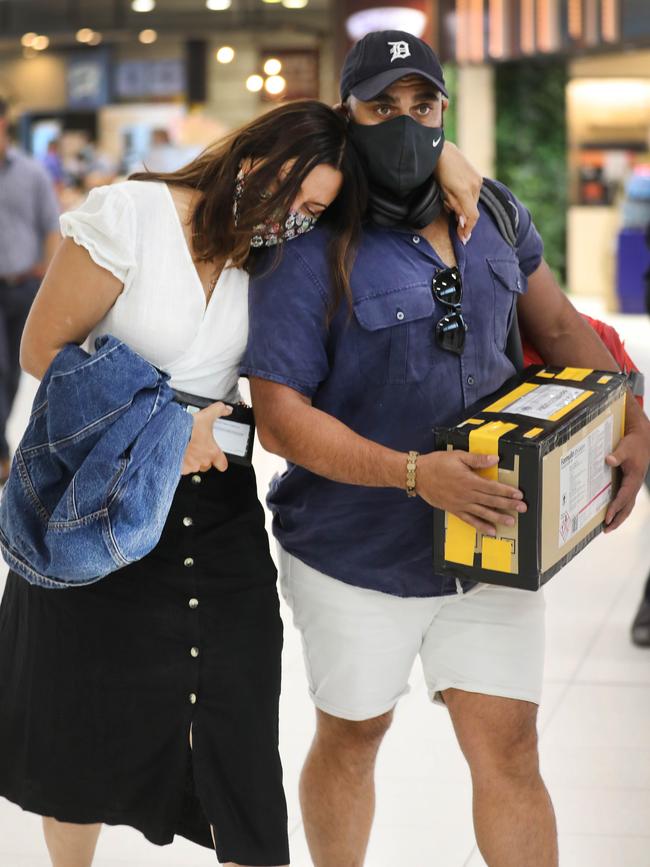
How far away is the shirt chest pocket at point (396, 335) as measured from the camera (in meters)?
1.97

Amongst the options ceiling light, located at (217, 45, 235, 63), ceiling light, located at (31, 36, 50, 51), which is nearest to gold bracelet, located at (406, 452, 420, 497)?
ceiling light, located at (217, 45, 235, 63)

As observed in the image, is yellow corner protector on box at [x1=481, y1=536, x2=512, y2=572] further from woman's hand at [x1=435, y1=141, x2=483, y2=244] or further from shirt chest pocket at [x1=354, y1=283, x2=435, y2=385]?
woman's hand at [x1=435, y1=141, x2=483, y2=244]

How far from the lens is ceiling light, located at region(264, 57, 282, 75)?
19.3 meters

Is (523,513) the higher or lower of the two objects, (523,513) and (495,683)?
the higher

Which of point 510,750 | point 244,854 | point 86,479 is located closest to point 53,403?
point 86,479

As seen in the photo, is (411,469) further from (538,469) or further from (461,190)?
(461,190)

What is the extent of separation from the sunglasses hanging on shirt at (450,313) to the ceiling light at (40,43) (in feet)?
69.1

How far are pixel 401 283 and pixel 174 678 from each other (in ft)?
2.44

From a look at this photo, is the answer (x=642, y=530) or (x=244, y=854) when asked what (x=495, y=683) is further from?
(x=642, y=530)

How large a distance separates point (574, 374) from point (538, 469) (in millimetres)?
389

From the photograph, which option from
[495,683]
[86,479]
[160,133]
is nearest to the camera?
[86,479]

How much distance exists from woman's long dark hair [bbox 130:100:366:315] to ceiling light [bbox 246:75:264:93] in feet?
61.4

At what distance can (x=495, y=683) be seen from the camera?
209 cm

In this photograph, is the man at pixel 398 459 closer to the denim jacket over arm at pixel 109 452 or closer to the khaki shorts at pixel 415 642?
the khaki shorts at pixel 415 642
